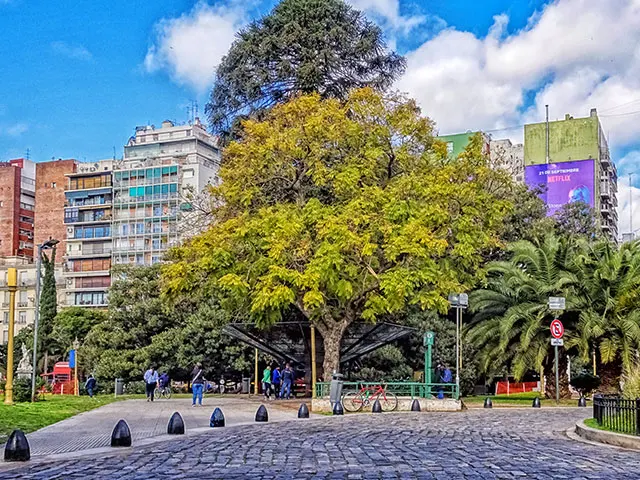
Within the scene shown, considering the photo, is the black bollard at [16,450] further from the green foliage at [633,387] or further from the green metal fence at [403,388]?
the green metal fence at [403,388]

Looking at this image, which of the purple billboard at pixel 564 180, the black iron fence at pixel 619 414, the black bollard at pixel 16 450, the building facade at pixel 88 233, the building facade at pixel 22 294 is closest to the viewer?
the black bollard at pixel 16 450

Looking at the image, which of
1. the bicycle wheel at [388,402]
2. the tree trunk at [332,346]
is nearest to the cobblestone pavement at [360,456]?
the bicycle wheel at [388,402]

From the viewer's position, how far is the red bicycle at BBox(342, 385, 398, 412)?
25594 millimetres

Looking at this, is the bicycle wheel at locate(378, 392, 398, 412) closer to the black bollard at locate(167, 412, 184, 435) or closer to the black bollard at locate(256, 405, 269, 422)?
the black bollard at locate(256, 405, 269, 422)

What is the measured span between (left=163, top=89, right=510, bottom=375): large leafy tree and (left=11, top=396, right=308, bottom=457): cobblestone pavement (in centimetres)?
359

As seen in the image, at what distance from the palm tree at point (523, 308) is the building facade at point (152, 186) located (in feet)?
184

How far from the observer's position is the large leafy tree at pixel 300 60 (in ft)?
124

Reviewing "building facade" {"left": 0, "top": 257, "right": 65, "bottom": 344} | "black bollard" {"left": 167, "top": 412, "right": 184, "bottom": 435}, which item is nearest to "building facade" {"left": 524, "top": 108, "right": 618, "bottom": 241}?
"building facade" {"left": 0, "top": 257, "right": 65, "bottom": 344}

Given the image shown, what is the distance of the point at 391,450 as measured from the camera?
45.2 feet

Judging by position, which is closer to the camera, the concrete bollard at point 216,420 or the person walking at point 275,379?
the concrete bollard at point 216,420

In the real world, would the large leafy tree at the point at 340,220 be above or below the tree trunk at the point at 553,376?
above

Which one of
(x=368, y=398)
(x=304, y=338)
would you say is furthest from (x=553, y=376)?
(x=368, y=398)

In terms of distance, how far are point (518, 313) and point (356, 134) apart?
35.0ft

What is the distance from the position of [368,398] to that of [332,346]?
10.3ft
